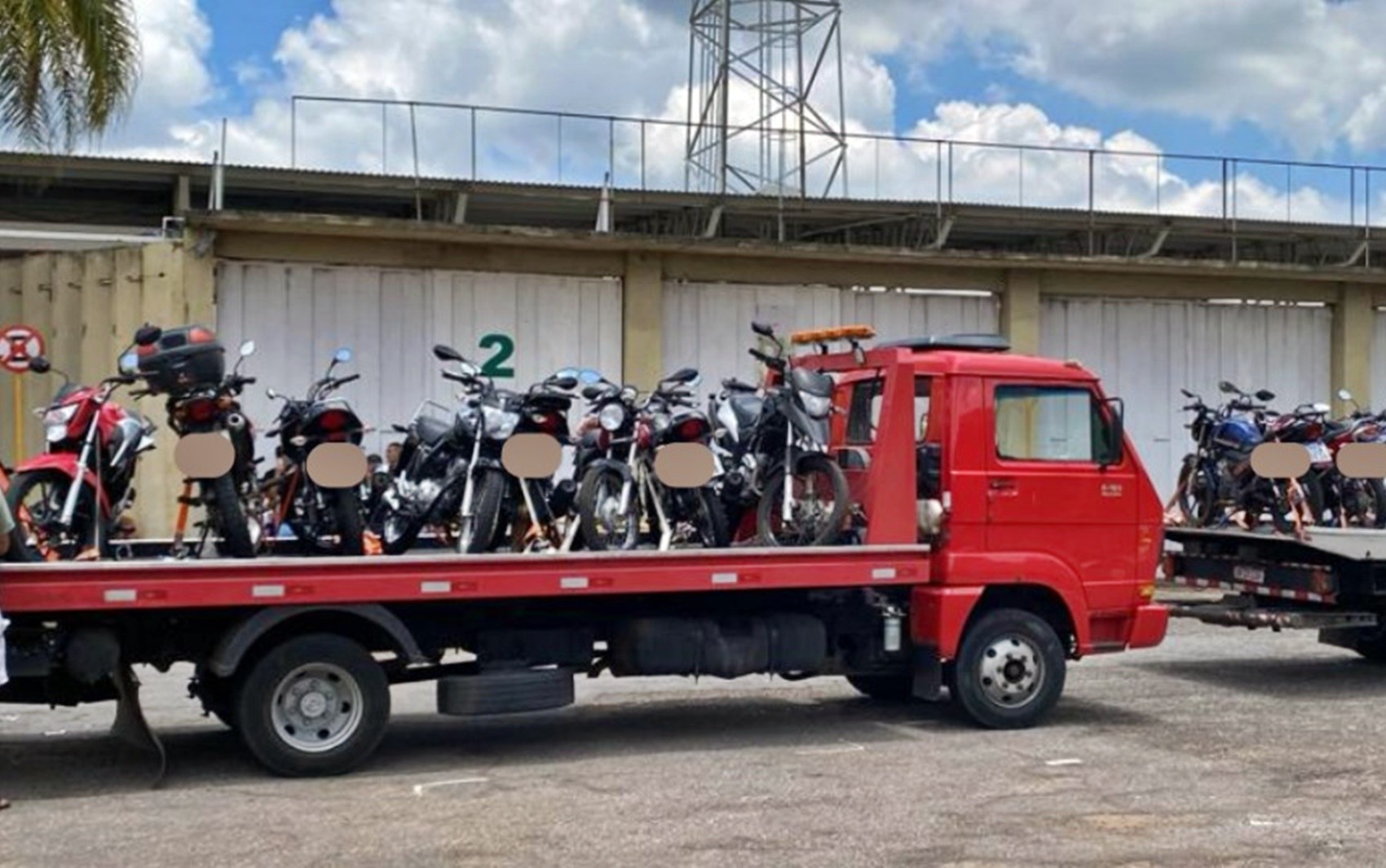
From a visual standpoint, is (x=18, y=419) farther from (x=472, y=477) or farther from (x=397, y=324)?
(x=472, y=477)

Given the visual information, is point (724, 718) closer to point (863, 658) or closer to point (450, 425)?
point (863, 658)

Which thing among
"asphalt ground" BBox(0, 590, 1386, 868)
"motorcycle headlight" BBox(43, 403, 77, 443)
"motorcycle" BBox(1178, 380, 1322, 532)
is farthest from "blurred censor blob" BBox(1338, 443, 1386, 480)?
"motorcycle headlight" BBox(43, 403, 77, 443)

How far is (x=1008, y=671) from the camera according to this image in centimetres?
1031

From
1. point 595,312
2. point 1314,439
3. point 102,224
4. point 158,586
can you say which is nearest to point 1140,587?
point 1314,439

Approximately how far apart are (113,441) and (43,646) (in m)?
1.36

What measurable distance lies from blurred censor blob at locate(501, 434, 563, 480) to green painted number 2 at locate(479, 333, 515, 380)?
836cm

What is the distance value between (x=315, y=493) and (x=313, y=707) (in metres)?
1.41

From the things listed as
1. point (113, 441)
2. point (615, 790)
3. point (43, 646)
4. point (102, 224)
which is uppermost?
point (102, 224)

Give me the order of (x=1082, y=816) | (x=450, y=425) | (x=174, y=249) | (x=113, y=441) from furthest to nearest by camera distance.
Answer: (x=174, y=249)
(x=450, y=425)
(x=113, y=441)
(x=1082, y=816)

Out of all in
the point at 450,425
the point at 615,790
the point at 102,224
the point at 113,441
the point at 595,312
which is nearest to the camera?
the point at 615,790

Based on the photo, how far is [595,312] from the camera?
18969 mm

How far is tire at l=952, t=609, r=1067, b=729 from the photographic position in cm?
1023

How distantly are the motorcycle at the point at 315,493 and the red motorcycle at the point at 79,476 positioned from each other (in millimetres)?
802

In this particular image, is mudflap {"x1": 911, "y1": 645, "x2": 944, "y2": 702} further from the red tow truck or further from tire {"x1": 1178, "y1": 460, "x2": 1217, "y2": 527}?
tire {"x1": 1178, "y1": 460, "x2": 1217, "y2": 527}
